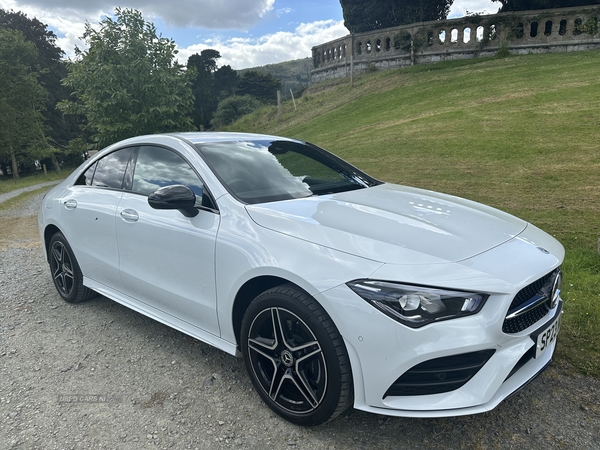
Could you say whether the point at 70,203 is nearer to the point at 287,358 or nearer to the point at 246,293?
the point at 246,293

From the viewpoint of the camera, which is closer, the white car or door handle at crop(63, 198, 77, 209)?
the white car

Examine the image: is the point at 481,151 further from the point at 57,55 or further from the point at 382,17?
the point at 57,55

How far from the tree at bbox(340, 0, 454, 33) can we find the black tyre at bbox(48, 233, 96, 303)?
116 feet

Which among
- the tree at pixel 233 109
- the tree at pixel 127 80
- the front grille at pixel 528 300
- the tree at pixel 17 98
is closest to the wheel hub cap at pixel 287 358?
the front grille at pixel 528 300

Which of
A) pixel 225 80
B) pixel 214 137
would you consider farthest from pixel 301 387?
pixel 225 80

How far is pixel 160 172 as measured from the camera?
125 inches

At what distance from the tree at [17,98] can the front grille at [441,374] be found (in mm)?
30818

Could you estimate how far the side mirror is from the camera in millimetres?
2590

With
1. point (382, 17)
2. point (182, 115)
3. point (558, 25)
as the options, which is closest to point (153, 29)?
point (182, 115)

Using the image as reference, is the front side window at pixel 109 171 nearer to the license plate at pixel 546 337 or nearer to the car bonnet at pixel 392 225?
the car bonnet at pixel 392 225

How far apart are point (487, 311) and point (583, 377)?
136cm

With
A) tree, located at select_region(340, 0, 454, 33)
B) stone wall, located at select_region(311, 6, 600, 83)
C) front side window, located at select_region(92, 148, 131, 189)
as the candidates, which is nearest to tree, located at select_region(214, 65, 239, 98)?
tree, located at select_region(340, 0, 454, 33)

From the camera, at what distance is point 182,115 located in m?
15.6

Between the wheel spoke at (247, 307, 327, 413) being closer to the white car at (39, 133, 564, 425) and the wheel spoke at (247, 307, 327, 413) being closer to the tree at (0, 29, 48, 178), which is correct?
the white car at (39, 133, 564, 425)
